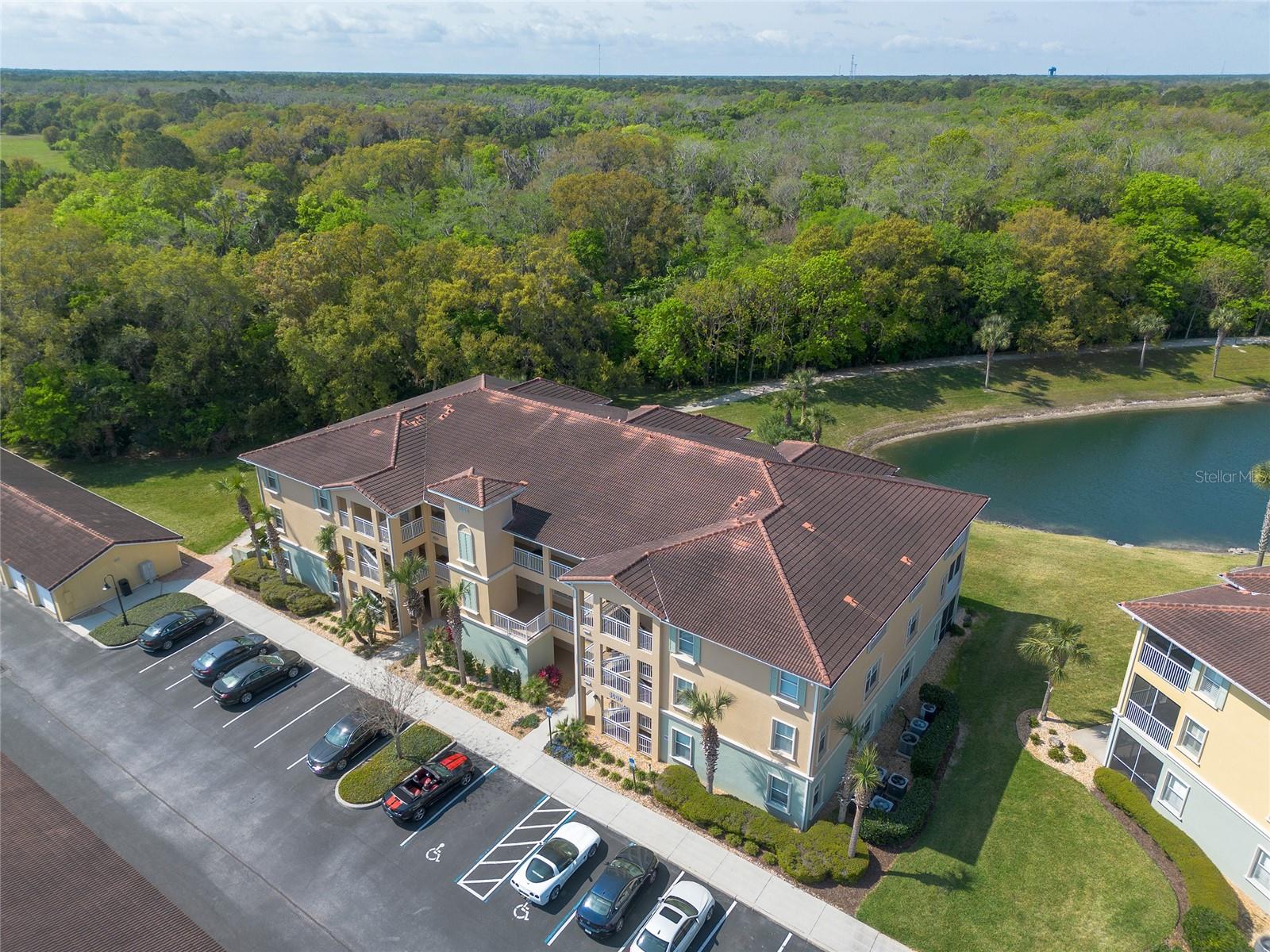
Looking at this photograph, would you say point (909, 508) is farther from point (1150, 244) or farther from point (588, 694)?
point (1150, 244)

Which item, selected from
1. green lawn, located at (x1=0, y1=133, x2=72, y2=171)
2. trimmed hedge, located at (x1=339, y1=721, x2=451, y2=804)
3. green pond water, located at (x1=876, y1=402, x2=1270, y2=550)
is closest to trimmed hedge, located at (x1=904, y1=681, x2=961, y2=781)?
trimmed hedge, located at (x1=339, y1=721, x2=451, y2=804)

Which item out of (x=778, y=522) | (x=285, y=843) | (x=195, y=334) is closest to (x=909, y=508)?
(x=778, y=522)

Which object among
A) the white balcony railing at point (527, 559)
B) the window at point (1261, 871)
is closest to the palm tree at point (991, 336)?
the white balcony railing at point (527, 559)

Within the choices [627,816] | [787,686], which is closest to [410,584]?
[627,816]

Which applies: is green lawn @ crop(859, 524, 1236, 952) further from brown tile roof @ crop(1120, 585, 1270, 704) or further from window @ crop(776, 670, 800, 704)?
brown tile roof @ crop(1120, 585, 1270, 704)

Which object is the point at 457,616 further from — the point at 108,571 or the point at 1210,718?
the point at 1210,718
